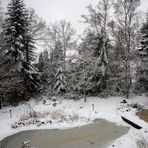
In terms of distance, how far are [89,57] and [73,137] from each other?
12941 millimetres

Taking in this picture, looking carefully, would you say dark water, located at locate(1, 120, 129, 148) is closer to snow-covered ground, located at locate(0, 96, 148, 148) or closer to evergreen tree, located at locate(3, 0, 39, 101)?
snow-covered ground, located at locate(0, 96, 148, 148)

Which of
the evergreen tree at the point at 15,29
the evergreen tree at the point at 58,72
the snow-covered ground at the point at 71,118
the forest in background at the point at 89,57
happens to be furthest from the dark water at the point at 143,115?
the evergreen tree at the point at 15,29

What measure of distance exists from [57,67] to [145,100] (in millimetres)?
11861

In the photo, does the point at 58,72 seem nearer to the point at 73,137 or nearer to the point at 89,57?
the point at 89,57

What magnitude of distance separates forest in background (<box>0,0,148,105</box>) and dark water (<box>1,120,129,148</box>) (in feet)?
24.9

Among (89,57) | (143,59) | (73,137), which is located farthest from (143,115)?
(89,57)

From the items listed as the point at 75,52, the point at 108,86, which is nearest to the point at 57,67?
the point at 75,52

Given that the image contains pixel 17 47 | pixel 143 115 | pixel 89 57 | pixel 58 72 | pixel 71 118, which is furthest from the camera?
pixel 58 72

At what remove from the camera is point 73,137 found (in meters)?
11.0

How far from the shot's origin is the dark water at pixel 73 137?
32.3ft

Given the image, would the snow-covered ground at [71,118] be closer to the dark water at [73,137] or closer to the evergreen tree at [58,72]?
the dark water at [73,137]

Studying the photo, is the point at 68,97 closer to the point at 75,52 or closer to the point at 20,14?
the point at 75,52

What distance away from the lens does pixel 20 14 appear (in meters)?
20.3

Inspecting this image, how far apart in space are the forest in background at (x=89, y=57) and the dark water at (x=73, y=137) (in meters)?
7.58
